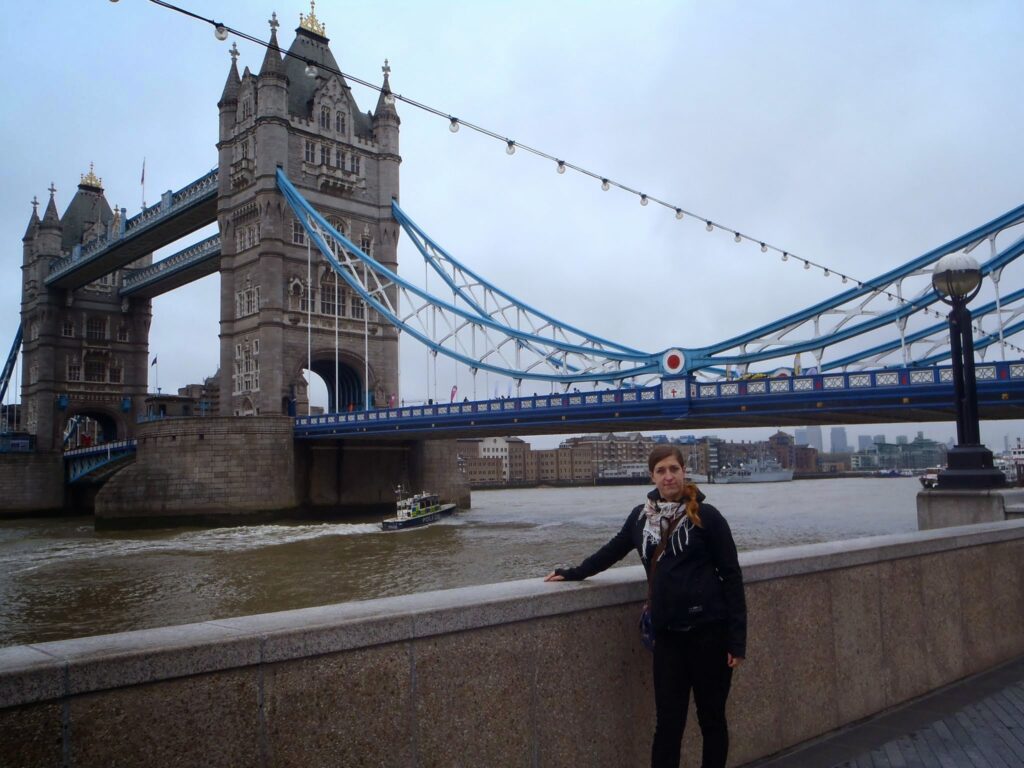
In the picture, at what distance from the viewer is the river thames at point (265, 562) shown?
14.4 m

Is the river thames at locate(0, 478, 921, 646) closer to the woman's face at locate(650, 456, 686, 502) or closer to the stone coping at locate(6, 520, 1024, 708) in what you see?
the stone coping at locate(6, 520, 1024, 708)

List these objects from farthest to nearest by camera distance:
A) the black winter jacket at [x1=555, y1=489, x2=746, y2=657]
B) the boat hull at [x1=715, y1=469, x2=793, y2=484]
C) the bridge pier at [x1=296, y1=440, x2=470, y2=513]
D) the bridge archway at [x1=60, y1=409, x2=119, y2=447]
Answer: the boat hull at [x1=715, y1=469, x2=793, y2=484]
the bridge archway at [x1=60, y1=409, x2=119, y2=447]
the bridge pier at [x1=296, y1=440, x2=470, y2=513]
the black winter jacket at [x1=555, y1=489, x2=746, y2=657]

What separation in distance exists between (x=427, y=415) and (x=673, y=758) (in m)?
29.3

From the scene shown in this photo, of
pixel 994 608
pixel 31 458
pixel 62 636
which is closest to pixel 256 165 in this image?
pixel 31 458

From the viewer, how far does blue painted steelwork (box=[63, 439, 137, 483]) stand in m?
40.8

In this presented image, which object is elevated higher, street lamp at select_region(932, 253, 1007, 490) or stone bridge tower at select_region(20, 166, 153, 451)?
stone bridge tower at select_region(20, 166, 153, 451)

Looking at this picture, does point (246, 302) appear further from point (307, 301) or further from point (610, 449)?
point (610, 449)

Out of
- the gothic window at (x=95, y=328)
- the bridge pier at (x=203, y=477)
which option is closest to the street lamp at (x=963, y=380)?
the bridge pier at (x=203, y=477)

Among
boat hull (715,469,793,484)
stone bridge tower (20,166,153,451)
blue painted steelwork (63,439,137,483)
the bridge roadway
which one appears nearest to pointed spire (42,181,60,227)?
stone bridge tower (20,166,153,451)

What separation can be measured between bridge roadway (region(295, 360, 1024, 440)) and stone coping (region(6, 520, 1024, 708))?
774 inches

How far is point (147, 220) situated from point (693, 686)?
48339mm

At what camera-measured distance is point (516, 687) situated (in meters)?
3.14

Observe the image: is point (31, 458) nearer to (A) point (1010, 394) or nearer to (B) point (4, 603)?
(B) point (4, 603)

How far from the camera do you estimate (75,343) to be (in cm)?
5231
